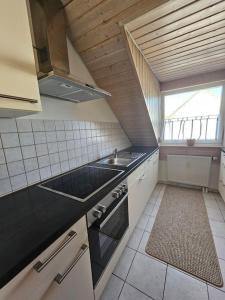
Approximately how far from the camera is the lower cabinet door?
1.96 ft

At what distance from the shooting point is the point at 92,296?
2.86 feet

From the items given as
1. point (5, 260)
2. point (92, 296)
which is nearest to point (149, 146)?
point (92, 296)

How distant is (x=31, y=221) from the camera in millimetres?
657

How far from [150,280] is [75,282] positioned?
2.71 feet

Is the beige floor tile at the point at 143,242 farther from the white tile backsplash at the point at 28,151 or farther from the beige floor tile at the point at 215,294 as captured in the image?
the white tile backsplash at the point at 28,151

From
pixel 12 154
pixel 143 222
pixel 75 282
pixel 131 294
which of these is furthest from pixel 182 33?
pixel 131 294

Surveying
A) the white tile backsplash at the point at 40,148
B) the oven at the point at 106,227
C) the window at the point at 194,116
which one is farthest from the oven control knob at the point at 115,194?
the window at the point at 194,116

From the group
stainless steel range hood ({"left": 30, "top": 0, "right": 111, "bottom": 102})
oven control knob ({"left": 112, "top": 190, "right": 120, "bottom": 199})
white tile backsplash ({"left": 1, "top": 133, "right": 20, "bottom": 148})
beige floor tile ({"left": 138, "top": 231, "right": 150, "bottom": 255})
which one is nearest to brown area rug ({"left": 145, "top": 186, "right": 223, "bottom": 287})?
beige floor tile ({"left": 138, "top": 231, "right": 150, "bottom": 255})

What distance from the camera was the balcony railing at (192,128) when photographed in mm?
2510

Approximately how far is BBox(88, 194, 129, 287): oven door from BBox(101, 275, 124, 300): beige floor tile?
0.30m

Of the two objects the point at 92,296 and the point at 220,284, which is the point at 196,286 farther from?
the point at 92,296

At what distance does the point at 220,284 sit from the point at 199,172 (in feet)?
5.81

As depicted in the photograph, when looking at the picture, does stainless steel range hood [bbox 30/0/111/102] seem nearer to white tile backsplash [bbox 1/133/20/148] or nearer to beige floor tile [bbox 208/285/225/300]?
white tile backsplash [bbox 1/133/20/148]

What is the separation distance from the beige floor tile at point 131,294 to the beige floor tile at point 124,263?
0.29ft
